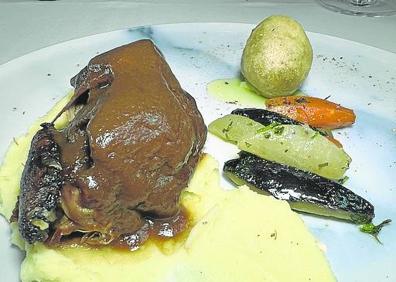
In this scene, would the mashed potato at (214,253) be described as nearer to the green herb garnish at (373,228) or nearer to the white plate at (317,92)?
the white plate at (317,92)

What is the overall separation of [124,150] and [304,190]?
937 millimetres

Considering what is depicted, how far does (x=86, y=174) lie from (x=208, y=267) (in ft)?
2.00

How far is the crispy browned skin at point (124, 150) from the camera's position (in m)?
2.25

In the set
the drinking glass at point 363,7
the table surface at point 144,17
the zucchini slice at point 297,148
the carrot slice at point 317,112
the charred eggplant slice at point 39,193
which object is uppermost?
the charred eggplant slice at point 39,193

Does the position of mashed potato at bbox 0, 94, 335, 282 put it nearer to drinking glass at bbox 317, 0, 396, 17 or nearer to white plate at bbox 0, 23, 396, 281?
white plate at bbox 0, 23, 396, 281

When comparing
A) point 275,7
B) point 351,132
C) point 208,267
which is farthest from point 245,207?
point 275,7

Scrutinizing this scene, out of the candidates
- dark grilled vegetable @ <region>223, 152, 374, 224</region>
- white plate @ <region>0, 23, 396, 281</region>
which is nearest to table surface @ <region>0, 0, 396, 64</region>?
white plate @ <region>0, 23, 396, 281</region>

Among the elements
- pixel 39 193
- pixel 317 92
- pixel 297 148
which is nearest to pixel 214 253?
pixel 39 193

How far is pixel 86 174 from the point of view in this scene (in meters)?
2.23

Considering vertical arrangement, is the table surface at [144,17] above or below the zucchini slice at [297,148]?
below

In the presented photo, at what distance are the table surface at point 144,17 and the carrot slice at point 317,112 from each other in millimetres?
1574

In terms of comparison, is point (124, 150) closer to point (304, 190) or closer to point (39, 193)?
point (39, 193)

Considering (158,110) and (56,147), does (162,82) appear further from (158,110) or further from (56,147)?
(56,147)

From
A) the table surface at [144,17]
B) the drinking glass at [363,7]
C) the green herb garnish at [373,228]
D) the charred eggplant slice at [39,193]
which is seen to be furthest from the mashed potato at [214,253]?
the drinking glass at [363,7]
